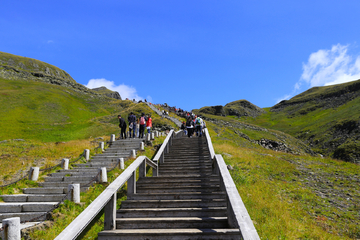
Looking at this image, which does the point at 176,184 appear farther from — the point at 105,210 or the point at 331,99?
the point at 331,99

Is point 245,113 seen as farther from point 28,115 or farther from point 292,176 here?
point 292,176

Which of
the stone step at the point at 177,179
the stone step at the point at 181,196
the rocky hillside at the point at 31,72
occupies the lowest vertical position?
the stone step at the point at 181,196

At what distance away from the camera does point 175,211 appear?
4867 mm

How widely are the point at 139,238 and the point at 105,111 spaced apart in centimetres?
5442

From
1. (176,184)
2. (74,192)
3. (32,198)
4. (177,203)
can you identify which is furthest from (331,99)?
(32,198)

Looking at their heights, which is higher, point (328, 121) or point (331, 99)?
point (331, 99)

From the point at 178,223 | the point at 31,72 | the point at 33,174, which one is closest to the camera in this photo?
the point at 178,223

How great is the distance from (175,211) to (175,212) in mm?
24

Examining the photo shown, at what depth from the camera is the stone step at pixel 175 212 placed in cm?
482

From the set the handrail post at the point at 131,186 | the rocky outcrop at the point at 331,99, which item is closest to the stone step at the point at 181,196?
the handrail post at the point at 131,186

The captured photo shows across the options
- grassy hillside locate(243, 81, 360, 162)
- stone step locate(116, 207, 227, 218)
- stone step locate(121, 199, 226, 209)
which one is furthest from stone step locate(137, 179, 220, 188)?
grassy hillside locate(243, 81, 360, 162)

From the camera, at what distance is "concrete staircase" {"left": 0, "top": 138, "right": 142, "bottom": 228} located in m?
6.73

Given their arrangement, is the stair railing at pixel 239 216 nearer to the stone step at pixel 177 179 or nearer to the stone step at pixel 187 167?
the stone step at pixel 177 179

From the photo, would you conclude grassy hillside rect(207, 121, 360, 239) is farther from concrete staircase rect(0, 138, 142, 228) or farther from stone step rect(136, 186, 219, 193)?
concrete staircase rect(0, 138, 142, 228)
